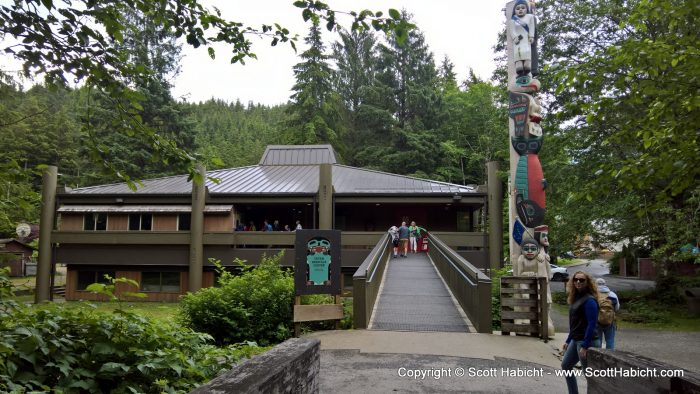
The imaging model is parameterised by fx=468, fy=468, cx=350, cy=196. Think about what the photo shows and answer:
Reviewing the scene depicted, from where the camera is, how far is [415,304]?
11.5 meters

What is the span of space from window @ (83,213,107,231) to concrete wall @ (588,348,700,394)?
24559mm

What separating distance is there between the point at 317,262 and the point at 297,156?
2268 centimetres

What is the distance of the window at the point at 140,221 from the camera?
23203 mm

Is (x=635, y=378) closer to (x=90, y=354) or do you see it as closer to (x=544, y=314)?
(x=90, y=354)

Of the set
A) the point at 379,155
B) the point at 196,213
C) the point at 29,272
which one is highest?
the point at 379,155

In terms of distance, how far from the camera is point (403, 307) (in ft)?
36.7

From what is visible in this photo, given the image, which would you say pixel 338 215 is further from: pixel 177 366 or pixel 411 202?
pixel 177 366

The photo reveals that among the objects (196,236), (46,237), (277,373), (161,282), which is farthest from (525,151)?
(46,237)

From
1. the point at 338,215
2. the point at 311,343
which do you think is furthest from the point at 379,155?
the point at 311,343


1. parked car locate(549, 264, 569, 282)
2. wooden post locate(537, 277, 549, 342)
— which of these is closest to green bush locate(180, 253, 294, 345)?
wooden post locate(537, 277, 549, 342)

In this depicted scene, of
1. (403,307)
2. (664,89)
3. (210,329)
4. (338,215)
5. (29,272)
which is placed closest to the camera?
(664,89)

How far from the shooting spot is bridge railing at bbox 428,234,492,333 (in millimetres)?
9055

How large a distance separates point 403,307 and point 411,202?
11843 mm

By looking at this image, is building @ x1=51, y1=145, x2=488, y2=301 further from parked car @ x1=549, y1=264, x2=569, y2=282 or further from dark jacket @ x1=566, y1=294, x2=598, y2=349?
dark jacket @ x1=566, y1=294, x2=598, y2=349
